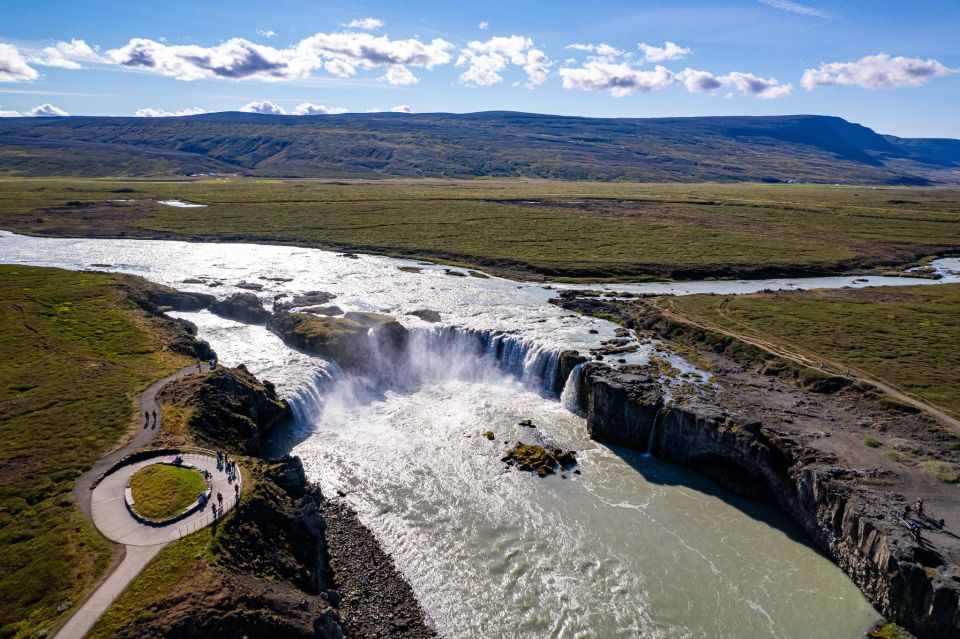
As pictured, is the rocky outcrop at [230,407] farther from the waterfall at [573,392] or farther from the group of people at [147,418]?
the waterfall at [573,392]

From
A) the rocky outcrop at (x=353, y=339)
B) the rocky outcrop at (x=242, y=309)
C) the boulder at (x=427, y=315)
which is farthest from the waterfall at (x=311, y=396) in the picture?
the rocky outcrop at (x=242, y=309)

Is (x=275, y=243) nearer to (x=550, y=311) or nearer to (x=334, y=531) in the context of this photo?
(x=550, y=311)

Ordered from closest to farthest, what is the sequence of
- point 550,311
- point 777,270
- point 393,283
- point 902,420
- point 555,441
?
point 902,420
point 555,441
point 550,311
point 393,283
point 777,270

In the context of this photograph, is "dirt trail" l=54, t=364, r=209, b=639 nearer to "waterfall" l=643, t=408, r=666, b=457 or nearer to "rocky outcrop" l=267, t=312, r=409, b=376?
"rocky outcrop" l=267, t=312, r=409, b=376

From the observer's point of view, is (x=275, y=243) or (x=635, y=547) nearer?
(x=635, y=547)

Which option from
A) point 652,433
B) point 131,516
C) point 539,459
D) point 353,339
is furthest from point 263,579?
point 353,339

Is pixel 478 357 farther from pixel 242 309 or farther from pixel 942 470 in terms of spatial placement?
pixel 942 470

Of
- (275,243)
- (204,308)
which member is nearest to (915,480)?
(204,308)
